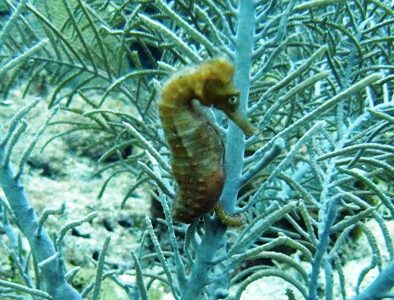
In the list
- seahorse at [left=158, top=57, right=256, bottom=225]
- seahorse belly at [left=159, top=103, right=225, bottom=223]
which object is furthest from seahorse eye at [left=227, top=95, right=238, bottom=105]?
seahorse belly at [left=159, top=103, right=225, bottom=223]

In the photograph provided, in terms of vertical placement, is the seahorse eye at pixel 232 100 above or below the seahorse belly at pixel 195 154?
above

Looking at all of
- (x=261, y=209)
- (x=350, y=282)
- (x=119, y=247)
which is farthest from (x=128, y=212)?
(x=350, y=282)

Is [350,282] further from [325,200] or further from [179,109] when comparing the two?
[179,109]

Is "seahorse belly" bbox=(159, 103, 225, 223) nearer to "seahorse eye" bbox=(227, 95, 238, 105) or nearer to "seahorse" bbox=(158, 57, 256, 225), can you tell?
"seahorse" bbox=(158, 57, 256, 225)

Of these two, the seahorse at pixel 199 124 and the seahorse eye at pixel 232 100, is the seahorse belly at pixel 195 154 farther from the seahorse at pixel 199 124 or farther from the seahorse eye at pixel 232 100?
the seahorse eye at pixel 232 100

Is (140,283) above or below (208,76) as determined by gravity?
below

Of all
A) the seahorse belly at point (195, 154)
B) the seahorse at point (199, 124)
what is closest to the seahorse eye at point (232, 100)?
the seahorse at point (199, 124)

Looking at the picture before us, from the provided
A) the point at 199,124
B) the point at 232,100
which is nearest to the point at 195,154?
the point at 199,124

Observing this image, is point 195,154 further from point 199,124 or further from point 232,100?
point 232,100
